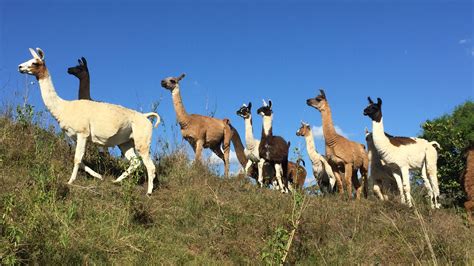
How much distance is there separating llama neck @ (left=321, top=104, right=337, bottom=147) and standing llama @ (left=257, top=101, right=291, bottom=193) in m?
1.26

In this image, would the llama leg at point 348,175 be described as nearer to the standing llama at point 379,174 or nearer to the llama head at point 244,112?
the standing llama at point 379,174

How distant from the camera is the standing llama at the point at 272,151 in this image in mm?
13875

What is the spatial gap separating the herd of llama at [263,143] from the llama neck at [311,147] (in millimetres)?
33

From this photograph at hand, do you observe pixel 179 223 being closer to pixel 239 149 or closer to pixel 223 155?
pixel 223 155

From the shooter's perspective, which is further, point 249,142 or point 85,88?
point 249,142

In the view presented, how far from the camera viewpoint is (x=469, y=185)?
10453 millimetres

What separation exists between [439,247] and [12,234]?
6.42 metres

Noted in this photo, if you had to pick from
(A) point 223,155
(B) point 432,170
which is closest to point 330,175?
(B) point 432,170

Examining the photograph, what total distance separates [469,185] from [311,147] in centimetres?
609

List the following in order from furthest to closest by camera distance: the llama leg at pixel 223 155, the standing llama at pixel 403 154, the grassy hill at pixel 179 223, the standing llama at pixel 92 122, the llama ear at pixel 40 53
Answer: the llama leg at pixel 223 155, the standing llama at pixel 403 154, the llama ear at pixel 40 53, the standing llama at pixel 92 122, the grassy hill at pixel 179 223

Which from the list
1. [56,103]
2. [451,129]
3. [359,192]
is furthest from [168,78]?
[451,129]

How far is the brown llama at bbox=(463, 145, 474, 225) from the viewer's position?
1016 centimetres

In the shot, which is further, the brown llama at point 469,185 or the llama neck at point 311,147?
the llama neck at point 311,147

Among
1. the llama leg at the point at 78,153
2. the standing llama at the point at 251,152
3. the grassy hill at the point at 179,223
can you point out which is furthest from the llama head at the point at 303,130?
the llama leg at the point at 78,153
